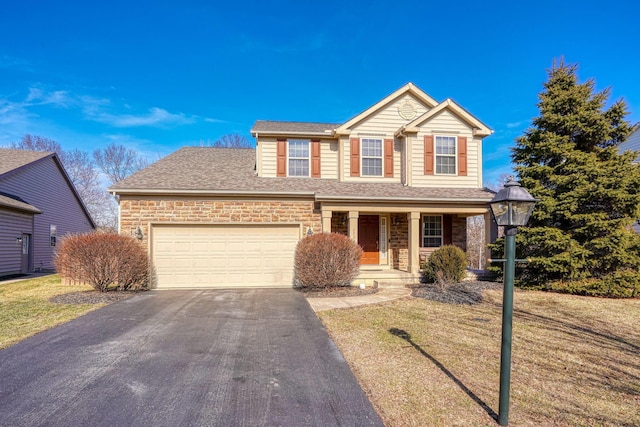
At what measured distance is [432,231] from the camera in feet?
43.7

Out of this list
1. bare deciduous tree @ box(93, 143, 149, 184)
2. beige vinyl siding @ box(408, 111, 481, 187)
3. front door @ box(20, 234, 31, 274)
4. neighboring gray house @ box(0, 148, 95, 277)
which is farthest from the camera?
bare deciduous tree @ box(93, 143, 149, 184)

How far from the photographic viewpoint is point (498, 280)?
35.8 feet

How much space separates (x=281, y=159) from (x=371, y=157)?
10.8 feet

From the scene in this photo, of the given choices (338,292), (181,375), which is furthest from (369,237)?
(181,375)

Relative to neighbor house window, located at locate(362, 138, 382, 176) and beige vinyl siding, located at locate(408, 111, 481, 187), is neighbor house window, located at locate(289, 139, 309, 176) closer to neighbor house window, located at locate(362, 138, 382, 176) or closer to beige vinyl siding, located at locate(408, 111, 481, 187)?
neighbor house window, located at locate(362, 138, 382, 176)

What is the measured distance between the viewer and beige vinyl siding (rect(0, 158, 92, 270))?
16.2 metres

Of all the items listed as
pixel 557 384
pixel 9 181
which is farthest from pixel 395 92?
pixel 9 181

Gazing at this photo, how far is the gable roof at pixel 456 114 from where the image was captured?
39.6 ft

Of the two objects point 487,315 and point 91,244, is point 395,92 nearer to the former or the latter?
point 487,315

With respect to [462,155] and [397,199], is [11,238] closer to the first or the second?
[397,199]

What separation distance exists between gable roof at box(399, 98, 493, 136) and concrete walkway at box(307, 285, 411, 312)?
5674mm

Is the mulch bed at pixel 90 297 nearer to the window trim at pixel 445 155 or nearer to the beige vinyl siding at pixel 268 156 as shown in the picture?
the beige vinyl siding at pixel 268 156

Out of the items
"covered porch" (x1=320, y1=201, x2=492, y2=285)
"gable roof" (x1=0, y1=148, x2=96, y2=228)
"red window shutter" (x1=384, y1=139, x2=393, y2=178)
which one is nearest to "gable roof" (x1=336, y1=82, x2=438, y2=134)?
"red window shutter" (x1=384, y1=139, x2=393, y2=178)

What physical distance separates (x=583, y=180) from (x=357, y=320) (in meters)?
7.87
